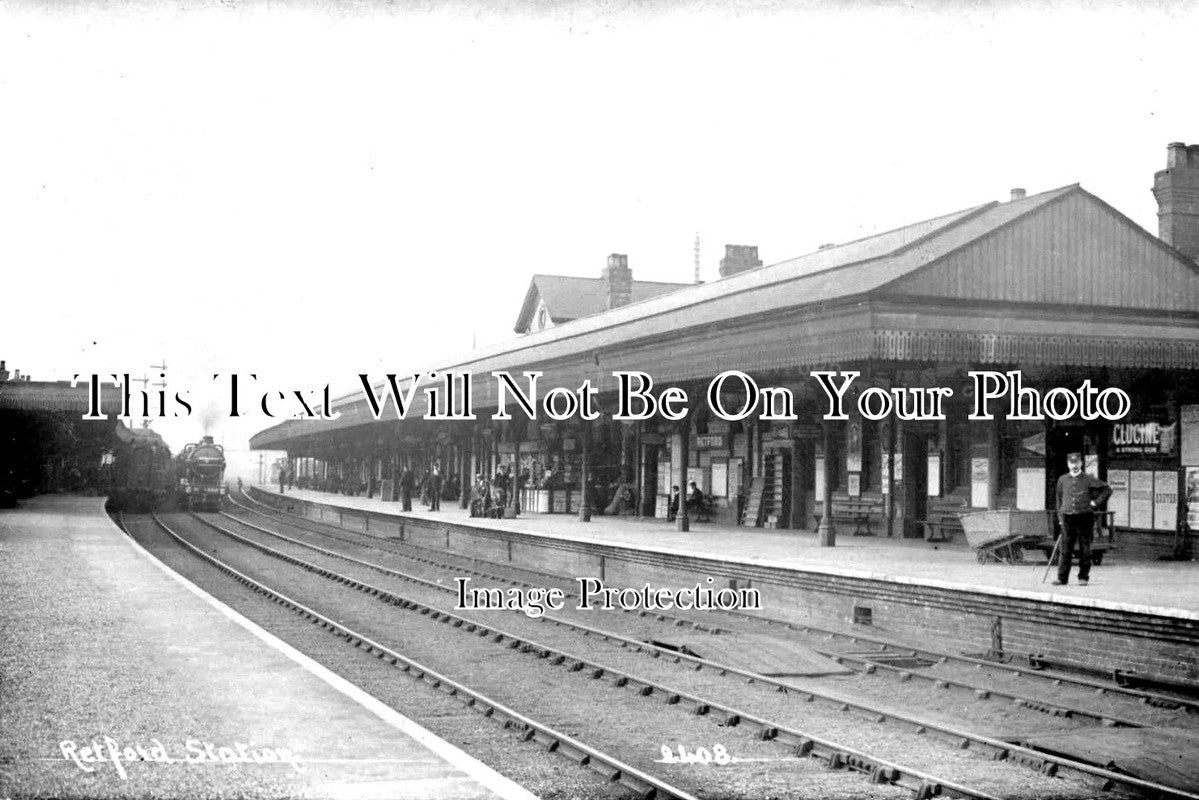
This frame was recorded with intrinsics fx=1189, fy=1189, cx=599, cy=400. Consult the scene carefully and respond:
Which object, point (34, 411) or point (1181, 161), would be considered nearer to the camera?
point (1181, 161)

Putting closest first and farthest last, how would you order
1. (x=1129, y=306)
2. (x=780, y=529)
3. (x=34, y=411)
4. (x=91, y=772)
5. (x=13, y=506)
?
(x=91, y=772)
(x=1129, y=306)
(x=780, y=529)
(x=34, y=411)
(x=13, y=506)

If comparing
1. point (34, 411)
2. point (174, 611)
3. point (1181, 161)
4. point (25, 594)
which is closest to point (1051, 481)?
point (1181, 161)

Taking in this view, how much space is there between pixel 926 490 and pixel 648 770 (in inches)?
511

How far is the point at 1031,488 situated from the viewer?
54.3ft

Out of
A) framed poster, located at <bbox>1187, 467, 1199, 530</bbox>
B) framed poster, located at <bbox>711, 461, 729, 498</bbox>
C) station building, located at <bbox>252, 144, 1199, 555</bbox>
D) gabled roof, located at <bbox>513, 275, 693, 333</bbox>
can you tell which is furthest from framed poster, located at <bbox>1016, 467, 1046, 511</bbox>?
gabled roof, located at <bbox>513, 275, 693, 333</bbox>

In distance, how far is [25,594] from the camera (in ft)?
46.5

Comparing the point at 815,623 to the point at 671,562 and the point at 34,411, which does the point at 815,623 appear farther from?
the point at 34,411

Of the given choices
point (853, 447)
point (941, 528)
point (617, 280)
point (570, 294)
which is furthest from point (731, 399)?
point (570, 294)

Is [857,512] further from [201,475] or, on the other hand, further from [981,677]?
[201,475]

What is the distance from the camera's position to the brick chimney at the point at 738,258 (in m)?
35.3

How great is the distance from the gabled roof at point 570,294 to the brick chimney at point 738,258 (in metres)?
8.01

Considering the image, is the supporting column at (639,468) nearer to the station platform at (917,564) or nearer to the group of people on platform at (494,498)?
the group of people on platform at (494,498)

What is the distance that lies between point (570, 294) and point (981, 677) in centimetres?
3628

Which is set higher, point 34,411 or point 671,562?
point 34,411
